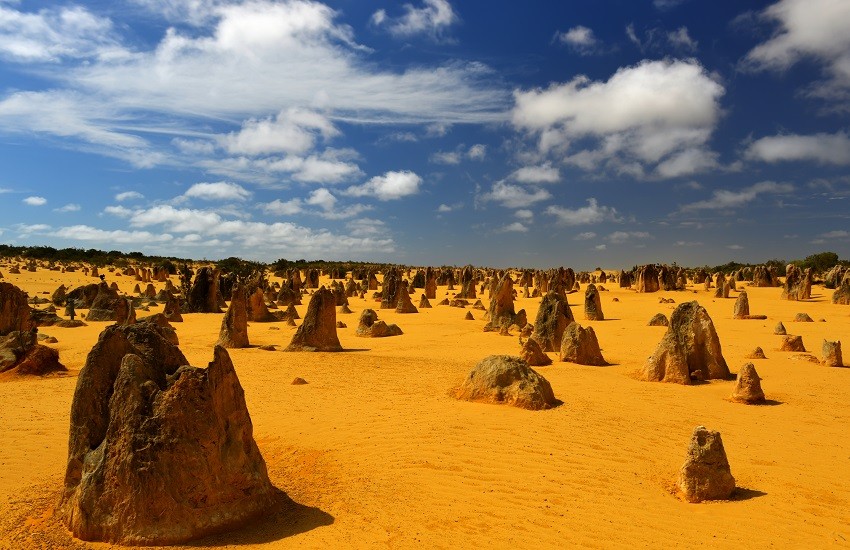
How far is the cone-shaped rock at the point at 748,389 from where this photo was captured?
11.2 metres

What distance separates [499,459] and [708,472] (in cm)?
261

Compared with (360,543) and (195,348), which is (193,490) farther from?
(195,348)

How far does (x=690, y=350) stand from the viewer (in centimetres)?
1355

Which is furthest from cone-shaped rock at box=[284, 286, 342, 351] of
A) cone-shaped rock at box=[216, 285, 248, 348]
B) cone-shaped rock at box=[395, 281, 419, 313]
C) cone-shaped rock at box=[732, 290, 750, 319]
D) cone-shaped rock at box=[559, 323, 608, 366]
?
cone-shaped rock at box=[732, 290, 750, 319]

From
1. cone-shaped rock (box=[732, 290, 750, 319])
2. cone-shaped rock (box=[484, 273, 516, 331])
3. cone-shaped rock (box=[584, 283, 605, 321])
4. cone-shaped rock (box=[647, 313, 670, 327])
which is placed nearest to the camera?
cone-shaped rock (box=[484, 273, 516, 331])

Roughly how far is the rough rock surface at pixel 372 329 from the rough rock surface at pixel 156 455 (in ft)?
51.2

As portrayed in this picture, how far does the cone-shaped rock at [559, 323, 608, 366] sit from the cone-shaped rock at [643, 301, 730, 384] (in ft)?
7.13

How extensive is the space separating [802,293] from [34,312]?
137 ft

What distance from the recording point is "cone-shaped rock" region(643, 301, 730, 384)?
13.2m

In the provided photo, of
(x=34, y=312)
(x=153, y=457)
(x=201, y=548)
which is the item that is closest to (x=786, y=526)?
(x=201, y=548)

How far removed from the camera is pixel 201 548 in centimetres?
519

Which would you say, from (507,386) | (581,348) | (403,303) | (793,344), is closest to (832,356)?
(793,344)

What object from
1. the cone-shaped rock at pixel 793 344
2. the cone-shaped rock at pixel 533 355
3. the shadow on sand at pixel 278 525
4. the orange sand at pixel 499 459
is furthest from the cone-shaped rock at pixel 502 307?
the shadow on sand at pixel 278 525

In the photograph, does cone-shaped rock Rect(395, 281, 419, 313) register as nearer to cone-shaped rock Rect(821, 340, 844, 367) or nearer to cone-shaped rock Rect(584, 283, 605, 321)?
cone-shaped rock Rect(584, 283, 605, 321)
